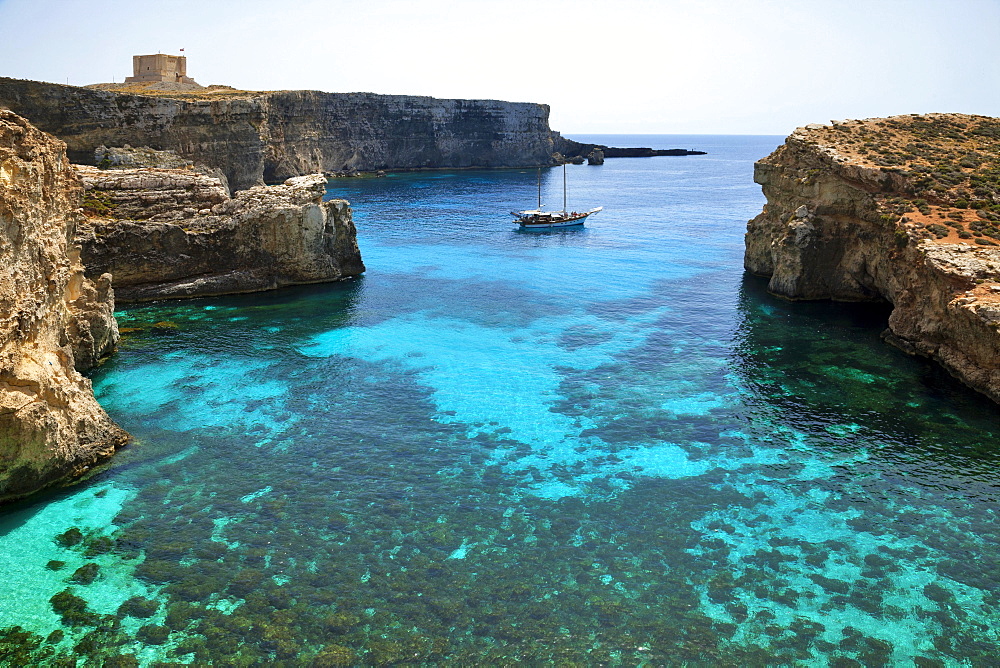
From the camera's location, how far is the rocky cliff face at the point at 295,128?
6744 cm

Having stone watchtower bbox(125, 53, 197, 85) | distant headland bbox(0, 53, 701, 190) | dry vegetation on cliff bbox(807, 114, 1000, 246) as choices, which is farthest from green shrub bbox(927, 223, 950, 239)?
stone watchtower bbox(125, 53, 197, 85)

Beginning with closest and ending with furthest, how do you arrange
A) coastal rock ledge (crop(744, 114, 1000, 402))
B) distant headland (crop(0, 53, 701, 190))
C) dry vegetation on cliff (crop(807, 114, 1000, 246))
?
coastal rock ledge (crop(744, 114, 1000, 402)), dry vegetation on cliff (crop(807, 114, 1000, 246)), distant headland (crop(0, 53, 701, 190))

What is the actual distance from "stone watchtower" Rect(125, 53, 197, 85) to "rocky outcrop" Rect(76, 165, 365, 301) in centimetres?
7124

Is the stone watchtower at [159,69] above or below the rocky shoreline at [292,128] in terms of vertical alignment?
above

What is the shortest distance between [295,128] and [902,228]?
102 meters

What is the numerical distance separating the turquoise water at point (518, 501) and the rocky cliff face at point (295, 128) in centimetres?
3803

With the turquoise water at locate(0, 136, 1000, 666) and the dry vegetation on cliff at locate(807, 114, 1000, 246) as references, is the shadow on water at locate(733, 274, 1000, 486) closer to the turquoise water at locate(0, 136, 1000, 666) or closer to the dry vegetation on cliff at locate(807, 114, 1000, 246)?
the turquoise water at locate(0, 136, 1000, 666)

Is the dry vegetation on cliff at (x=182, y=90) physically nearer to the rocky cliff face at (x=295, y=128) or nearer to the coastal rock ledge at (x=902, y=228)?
the rocky cliff face at (x=295, y=128)

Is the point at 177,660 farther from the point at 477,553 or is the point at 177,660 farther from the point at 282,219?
the point at 282,219

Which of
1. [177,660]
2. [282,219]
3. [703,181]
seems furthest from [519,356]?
[703,181]

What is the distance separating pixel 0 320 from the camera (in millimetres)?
21109

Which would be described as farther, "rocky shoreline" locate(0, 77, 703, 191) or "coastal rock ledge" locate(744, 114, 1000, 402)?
"rocky shoreline" locate(0, 77, 703, 191)

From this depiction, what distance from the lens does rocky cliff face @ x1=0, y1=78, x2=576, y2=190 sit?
67438 mm

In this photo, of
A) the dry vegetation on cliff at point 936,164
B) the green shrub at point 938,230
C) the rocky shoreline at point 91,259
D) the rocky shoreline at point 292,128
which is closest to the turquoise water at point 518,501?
the rocky shoreline at point 91,259
